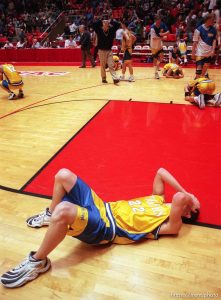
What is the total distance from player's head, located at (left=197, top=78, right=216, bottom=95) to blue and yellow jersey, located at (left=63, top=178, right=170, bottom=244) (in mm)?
3259

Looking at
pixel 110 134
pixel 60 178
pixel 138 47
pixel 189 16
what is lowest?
pixel 110 134

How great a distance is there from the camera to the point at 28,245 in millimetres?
2217

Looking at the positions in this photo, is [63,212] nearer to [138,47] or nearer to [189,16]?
[138,47]

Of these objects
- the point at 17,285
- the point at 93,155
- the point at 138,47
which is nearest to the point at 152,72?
the point at 138,47

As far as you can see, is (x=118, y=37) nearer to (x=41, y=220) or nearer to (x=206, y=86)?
(x=206, y=86)

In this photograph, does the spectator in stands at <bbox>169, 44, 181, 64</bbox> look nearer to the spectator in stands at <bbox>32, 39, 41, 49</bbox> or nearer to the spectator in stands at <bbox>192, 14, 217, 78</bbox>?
the spectator in stands at <bbox>192, 14, 217, 78</bbox>

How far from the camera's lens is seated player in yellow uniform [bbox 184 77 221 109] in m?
4.92

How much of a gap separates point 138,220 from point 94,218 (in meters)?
0.38

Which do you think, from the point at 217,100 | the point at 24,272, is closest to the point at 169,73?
→ the point at 217,100

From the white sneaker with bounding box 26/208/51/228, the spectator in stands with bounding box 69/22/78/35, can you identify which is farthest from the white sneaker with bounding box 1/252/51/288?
the spectator in stands with bounding box 69/22/78/35

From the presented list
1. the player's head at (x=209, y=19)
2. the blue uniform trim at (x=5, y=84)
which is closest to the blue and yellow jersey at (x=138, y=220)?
the blue uniform trim at (x=5, y=84)

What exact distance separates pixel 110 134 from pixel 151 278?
7.92 feet

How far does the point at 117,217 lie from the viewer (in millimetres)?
2139

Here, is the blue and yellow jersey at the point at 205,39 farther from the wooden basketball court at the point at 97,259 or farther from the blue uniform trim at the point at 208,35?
the wooden basketball court at the point at 97,259
